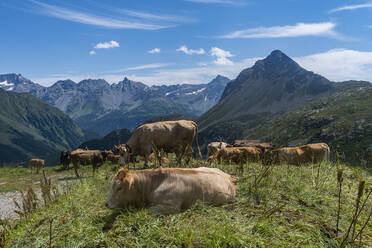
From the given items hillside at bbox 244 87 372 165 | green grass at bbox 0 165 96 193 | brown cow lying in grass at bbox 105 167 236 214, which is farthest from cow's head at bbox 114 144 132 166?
hillside at bbox 244 87 372 165

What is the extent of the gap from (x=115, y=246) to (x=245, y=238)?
8.43 feet

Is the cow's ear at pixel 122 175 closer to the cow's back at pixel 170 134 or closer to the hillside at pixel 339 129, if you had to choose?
the cow's back at pixel 170 134

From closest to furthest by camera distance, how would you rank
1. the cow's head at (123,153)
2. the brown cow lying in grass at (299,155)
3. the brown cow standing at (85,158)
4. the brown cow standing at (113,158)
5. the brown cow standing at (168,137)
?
the cow's head at (123,153)
the brown cow standing at (168,137)
the brown cow lying in grass at (299,155)
the brown cow standing at (85,158)
the brown cow standing at (113,158)

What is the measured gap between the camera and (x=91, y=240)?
5277mm

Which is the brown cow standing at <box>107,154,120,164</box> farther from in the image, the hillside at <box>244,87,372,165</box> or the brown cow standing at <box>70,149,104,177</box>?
the hillside at <box>244,87,372,165</box>

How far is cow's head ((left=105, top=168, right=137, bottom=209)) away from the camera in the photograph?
6790 millimetres

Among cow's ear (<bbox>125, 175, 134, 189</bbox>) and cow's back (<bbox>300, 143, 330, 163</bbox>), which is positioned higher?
cow's ear (<bbox>125, 175, 134, 189</bbox>)

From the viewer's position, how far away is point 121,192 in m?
6.84

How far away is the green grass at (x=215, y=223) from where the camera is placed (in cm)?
484

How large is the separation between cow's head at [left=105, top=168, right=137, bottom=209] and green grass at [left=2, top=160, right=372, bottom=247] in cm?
26

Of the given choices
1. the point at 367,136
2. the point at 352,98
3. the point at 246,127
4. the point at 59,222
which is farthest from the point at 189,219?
the point at 246,127

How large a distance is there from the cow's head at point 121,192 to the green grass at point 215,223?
0.26m

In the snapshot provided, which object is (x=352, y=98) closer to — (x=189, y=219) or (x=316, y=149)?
(x=316, y=149)

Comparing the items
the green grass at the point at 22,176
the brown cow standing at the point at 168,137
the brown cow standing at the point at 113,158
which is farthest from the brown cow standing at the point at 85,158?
the brown cow standing at the point at 168,137
